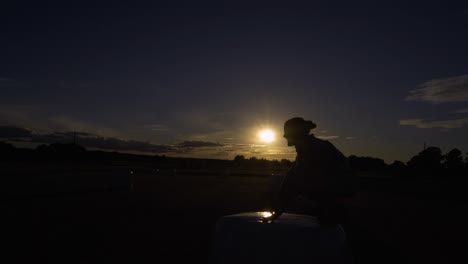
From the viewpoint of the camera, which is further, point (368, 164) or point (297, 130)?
point (368, 164)

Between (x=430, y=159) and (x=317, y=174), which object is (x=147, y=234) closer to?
(x=317, y=174)

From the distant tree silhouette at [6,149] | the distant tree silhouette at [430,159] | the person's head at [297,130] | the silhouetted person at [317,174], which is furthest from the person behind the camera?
the distant tree silhouette at [6,149]

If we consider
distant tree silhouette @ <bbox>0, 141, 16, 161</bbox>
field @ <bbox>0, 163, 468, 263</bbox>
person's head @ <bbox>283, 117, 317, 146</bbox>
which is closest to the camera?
person's head @ <bbox>283, 117, 317, 146</bbox>

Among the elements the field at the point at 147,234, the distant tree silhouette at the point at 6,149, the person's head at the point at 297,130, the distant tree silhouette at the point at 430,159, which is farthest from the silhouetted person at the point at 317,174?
the distant tree silhouette at the point at 6,149

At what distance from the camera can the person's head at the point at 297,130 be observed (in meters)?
5.21

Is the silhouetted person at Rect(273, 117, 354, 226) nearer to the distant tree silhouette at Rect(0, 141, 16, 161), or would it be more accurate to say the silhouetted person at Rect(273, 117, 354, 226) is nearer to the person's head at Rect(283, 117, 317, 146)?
the person's head at Rect(283, 117, 317, 146)

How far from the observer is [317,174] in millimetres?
5129

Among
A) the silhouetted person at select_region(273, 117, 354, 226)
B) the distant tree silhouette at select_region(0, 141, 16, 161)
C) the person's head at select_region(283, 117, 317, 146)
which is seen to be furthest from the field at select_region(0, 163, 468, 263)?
the distant tree silhouette at select_region(0, 141, 16, 161)

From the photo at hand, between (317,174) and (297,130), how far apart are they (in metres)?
0.53

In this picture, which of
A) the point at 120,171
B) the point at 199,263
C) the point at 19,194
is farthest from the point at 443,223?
the point at 120,171

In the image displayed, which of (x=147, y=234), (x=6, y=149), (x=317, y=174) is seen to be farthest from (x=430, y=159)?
(x=317, y=174)

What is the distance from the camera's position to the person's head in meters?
A: 5.21

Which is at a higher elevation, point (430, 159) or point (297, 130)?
point (430, 159)

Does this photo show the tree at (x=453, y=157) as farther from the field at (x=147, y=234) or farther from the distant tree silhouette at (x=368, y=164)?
the field at (x=147, y=234)
